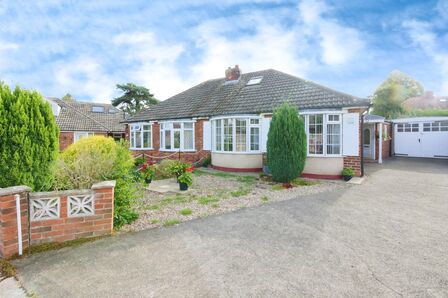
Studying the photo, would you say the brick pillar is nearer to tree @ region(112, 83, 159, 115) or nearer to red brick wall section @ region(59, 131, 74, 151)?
red brick wall section @ region(59, 131, 74, 151)

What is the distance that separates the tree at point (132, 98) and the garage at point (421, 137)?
3063 cm

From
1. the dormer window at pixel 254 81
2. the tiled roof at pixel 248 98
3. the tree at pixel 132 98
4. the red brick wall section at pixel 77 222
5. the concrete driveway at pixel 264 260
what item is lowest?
the concrete driveway at pixel 264 260

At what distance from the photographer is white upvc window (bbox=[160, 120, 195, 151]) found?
15673mm

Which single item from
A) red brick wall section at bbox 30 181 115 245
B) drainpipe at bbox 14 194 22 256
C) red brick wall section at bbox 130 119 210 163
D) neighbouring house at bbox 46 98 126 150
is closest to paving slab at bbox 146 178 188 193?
red brick wall section at bbox 30 181 115 245

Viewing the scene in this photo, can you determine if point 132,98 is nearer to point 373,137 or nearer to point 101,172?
point 373,137

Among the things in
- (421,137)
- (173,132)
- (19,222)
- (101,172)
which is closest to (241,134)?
(173,132)

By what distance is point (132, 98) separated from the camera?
119 feet

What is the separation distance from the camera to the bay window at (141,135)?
18.2 m

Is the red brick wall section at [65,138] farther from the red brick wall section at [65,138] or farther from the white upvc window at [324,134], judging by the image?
the white upvc window at [324,134]

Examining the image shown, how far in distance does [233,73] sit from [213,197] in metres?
12.3


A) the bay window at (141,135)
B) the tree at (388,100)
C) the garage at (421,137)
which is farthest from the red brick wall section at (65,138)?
the tree at (388,100)

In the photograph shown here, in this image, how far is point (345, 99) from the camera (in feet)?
33.7

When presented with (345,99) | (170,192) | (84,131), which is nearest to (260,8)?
(345,99)

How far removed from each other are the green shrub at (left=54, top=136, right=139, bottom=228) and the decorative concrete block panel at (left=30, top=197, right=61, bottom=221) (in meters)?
0.68
